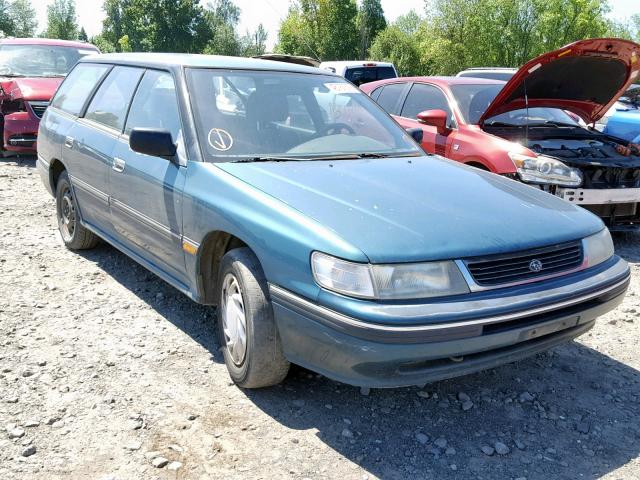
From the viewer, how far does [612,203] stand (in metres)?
5.68

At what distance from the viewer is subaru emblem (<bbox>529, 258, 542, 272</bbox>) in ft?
9.02

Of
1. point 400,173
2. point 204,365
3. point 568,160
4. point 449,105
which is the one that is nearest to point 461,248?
point 400,173

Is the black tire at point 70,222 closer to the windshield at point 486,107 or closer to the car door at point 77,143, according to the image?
the car door at point 77,143

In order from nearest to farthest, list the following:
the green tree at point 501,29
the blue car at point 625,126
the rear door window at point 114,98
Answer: the rear door window at point 114,98 → the blue car at point 625,126 → the green tree at point 501,29

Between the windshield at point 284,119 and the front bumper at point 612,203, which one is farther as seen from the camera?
the front bumper at point 612,203

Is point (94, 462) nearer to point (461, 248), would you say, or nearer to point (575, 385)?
point (461, 248)

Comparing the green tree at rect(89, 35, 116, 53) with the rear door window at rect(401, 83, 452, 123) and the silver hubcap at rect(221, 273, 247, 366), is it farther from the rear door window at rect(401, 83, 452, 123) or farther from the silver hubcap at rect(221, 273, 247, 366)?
the silver hubcap at rect(221, 273, 247, 366)

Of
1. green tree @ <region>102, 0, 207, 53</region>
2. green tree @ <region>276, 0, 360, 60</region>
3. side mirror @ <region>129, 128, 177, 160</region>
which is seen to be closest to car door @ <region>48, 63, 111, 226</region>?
side mirror @ <region>129, 128, 177, 160</region>

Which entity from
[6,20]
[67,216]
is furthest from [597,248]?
[6,20]

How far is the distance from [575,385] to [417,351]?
4.47 ft

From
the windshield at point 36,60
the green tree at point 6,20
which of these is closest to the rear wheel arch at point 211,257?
the windshield at point 36,60

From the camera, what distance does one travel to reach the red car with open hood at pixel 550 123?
557 centimetres

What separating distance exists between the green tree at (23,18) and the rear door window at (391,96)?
6307cm

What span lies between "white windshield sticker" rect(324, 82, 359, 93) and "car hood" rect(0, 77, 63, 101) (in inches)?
242
